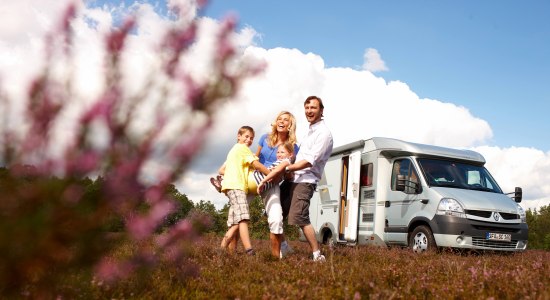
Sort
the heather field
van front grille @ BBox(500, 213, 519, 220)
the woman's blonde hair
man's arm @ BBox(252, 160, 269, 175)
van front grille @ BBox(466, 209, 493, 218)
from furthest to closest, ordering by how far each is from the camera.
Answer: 1. van front grille @ BBox(500, 213, 519, 220)
2. van front grille @ BBox(466, 209, 493, 218)
3. the woman's blonde hair
4. man's arm @ BBox(252, 160, 269, 175)
5. the heather field

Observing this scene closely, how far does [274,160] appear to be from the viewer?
23.2 ft

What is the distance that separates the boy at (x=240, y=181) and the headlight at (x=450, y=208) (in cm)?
460

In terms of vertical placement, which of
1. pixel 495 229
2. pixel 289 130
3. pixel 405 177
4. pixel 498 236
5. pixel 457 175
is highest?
pixel 289 130

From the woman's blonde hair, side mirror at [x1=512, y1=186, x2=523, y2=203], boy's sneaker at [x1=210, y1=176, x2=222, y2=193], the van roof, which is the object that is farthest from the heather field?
side mirror at [x1=512, y1=186, x2=523, y2=203]

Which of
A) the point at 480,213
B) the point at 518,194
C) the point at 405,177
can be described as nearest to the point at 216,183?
the point at 405,177

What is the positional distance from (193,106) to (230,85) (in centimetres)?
14

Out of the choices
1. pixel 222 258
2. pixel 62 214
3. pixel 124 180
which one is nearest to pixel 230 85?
pixel 124 180

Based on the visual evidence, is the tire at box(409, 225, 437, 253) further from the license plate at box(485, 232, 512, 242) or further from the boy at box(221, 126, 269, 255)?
the boy at box(221, 126, 269, 255)

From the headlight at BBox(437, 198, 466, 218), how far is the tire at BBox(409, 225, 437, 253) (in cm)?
53

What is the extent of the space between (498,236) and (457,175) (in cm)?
153

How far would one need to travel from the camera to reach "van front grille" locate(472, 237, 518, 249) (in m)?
9.56

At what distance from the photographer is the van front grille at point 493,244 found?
9563mm

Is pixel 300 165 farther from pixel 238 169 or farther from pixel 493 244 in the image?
pixel 493 244

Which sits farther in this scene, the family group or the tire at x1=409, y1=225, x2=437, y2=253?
the tire at x1=409, y1=225, x2=437, y2=253
